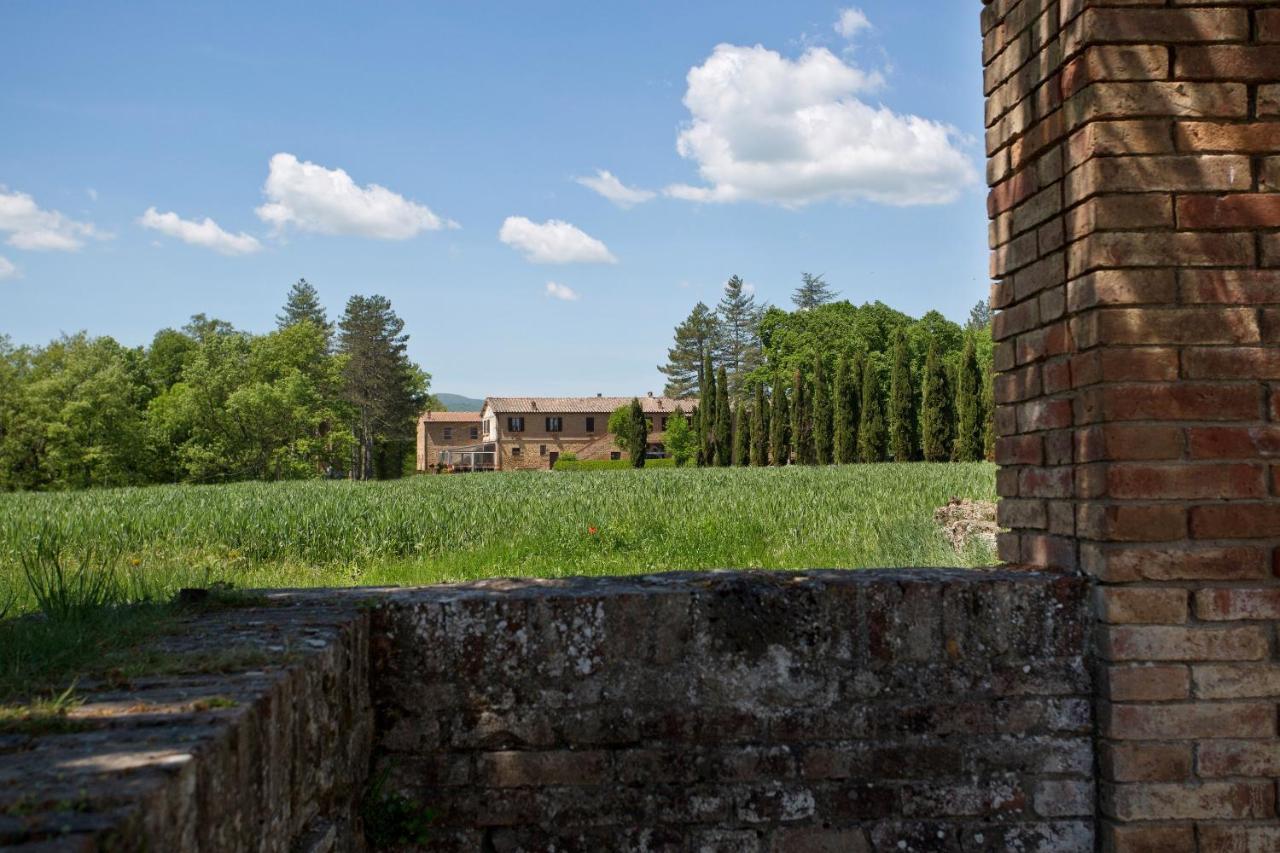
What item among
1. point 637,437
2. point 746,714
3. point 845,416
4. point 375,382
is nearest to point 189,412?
point 375,382

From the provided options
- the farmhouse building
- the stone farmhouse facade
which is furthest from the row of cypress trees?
the farmhouse building

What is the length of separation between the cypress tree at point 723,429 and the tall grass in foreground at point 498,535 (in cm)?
3826

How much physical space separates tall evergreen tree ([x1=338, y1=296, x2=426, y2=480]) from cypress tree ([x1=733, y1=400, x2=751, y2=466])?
27.0 m

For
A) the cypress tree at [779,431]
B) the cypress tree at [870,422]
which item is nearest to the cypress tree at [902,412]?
the cypress tree at [870,422]

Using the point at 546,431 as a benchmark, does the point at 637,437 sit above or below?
below

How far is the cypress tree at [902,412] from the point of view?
1841 inches

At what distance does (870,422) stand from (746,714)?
152ft

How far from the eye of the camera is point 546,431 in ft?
276

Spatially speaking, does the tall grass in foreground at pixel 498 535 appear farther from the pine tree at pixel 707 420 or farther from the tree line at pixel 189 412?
the pine tree at pixel 707 420

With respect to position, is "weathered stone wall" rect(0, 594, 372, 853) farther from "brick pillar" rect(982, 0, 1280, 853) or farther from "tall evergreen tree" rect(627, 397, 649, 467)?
"tall evergreen tree" rect(627, 397, 649, 467)

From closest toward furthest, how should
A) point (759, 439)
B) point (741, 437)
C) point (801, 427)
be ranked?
point (801, 427)
point (759, 439)
point (741, 437)

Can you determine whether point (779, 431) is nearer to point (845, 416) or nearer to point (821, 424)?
point (821, 424)

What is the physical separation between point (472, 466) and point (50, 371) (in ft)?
114

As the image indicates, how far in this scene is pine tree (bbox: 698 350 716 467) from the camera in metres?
59.2
